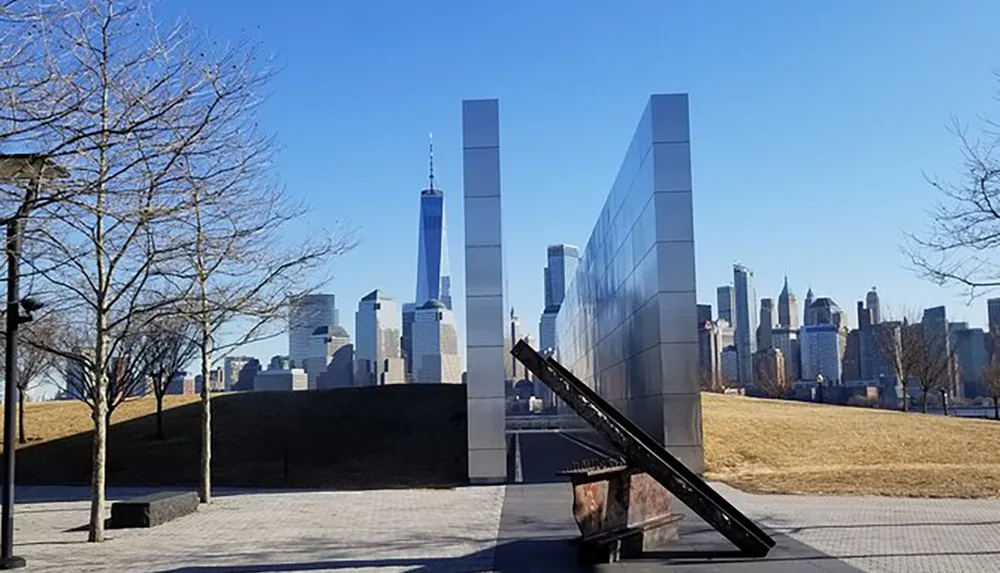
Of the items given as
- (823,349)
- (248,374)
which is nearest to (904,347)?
(248,374)

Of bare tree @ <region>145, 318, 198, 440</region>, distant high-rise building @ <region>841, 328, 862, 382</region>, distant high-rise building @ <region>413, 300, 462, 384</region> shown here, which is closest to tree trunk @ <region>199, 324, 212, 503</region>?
bare tree @ <region>145, 318, 198, 440</region>

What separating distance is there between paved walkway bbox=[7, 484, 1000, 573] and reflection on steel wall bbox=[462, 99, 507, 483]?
3660mm

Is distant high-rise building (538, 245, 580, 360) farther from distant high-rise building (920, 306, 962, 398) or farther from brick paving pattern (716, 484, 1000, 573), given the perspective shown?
brick paving pattern (716, 484, 1000, 573)

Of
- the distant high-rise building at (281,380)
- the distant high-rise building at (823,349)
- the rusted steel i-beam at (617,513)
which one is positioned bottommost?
the rusted steel i-beam at (617,513)

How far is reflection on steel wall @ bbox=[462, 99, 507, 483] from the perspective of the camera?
82.8 ft

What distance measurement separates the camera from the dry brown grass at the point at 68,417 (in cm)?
4275

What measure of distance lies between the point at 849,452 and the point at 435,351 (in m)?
27.0

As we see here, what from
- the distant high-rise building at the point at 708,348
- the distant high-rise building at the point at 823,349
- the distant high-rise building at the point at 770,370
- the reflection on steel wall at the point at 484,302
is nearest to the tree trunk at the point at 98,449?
the reflection on steel wall at the point at 484,302

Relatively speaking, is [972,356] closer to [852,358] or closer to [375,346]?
[852,358]

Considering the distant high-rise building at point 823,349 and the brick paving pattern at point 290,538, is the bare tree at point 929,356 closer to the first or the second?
the brick paving pattern at point 290,538

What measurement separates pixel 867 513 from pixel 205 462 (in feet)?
41.7

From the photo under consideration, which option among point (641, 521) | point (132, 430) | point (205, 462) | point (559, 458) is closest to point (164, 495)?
point (205, 462)

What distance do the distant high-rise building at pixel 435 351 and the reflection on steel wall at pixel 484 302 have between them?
23.7 m

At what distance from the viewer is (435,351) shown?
5462 centimetres
